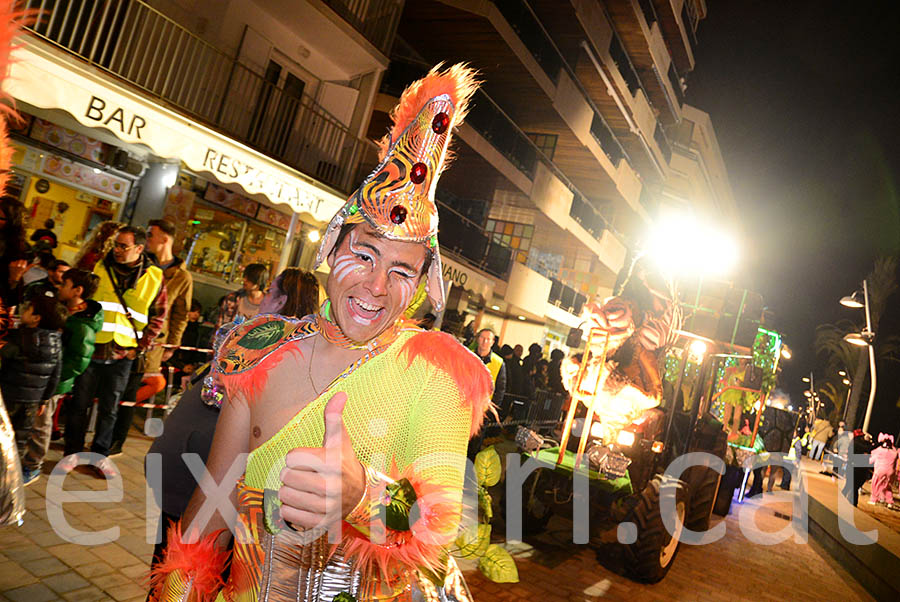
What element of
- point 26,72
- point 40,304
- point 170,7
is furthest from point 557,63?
point 40,304

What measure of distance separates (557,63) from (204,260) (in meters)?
12.7

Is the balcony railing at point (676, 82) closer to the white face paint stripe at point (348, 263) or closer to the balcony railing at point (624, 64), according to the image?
the balcony railing at point (624, 64)

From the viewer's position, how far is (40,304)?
456 centimetres

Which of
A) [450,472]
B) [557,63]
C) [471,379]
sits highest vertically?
[557,63]

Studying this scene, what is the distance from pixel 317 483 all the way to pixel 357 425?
12.7 inches

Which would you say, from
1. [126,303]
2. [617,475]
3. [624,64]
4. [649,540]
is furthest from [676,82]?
[126,303]

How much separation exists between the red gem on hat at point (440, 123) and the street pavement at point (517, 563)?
5.15ft

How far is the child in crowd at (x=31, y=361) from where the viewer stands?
4379 millimetres

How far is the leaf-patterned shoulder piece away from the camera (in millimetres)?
1755

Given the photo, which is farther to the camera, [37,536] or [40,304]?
[40,304]

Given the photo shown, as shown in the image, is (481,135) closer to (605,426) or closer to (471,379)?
(605,426)

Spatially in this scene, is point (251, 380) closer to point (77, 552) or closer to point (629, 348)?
point (77, 552)

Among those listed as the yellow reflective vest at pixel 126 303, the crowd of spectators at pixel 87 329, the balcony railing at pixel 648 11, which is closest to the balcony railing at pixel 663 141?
the balcony railing at pixel 648 11

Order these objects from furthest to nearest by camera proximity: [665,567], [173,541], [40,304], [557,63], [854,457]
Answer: [557,63] → [854,457] → [665,567] → [40,304] → [173,541]
